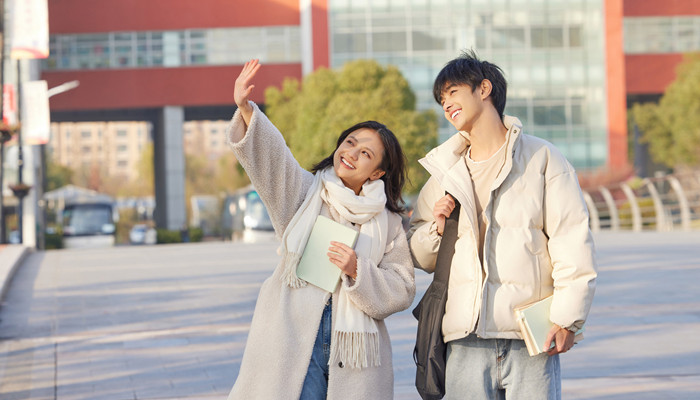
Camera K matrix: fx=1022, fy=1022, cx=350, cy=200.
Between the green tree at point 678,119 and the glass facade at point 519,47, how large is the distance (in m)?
2.50

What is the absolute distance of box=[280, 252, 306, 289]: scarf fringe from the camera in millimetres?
3643

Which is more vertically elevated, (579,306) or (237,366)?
(579,306)

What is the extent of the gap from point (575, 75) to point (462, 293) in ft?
153

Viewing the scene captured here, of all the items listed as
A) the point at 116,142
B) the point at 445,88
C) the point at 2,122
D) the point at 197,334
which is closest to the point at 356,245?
the point at 445,88

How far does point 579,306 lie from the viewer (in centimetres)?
339

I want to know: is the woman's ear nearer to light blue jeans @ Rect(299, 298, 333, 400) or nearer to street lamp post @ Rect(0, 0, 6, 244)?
light blue jeans @ Rect(299, 298, 333, 400)

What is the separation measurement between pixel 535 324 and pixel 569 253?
262 mm

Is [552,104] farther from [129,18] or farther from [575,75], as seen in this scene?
[129,18]

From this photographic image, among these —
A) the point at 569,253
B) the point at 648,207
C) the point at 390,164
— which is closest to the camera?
the point at 569,253

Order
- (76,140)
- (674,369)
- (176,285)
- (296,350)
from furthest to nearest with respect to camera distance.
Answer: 1. (76,140)
2. (176,285)
3. (674,369)
4. (296,350)

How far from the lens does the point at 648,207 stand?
32969 mm

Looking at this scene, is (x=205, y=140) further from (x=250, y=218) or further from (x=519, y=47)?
(x=250, y=218)

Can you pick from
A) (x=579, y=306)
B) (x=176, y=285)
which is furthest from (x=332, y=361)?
(x=176, y=285)

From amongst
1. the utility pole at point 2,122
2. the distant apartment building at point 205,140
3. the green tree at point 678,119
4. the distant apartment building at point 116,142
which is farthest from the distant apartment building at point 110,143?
the utility pole at point 2,122
